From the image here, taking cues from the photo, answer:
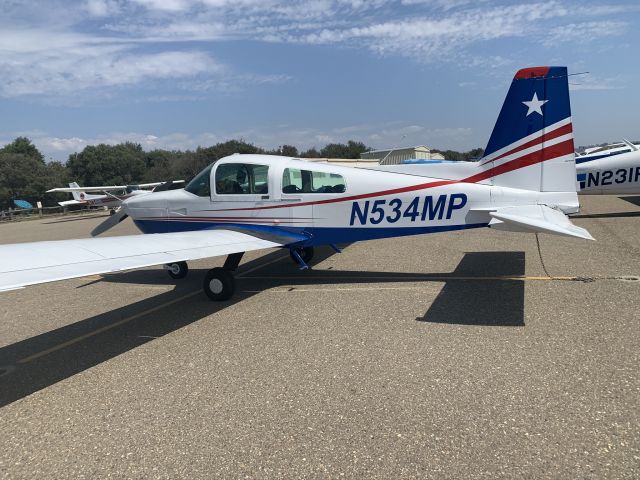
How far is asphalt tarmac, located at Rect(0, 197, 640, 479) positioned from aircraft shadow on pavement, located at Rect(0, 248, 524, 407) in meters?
0.04

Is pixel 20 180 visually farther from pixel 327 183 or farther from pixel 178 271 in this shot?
pixel 327 183

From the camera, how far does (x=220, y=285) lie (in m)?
6.38

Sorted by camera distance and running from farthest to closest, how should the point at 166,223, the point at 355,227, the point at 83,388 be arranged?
1. the point at 166,223
2. the point at 355,227
3. the point at 83,388

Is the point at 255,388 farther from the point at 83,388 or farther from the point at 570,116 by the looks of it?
the point at 570,116

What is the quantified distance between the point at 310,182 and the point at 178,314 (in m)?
2.87

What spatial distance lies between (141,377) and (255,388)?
1.19 metres

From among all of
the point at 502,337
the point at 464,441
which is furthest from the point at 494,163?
the point at 464,441

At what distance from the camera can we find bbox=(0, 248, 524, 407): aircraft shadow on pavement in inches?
173

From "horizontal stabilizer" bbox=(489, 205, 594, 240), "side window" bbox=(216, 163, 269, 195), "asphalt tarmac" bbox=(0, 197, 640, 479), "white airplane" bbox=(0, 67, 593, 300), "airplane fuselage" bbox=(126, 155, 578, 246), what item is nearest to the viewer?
"asphalt tarmac" bbox=(0, 197, 640, 479)

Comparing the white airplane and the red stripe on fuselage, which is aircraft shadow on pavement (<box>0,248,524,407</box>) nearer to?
the white airplane

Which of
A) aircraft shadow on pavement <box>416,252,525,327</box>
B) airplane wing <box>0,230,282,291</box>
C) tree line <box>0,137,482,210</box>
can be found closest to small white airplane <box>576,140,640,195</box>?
aircraft shadow on pavement <box>416,252,525,327</box>

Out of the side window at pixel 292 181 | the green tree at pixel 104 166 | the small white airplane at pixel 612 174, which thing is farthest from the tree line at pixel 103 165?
the side window at pixel 292 181

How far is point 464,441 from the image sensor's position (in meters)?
2.81

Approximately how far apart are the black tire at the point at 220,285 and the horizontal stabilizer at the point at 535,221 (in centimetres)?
381
